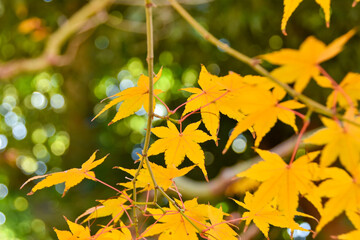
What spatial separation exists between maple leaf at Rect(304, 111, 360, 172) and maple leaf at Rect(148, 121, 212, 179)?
0.23m

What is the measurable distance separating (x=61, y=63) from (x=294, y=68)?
99.4 inches

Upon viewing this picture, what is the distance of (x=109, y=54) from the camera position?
3309 mm

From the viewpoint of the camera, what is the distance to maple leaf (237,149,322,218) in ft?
1.26

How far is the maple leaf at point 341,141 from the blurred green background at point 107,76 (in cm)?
197

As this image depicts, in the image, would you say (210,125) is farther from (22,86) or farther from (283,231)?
(22,86)

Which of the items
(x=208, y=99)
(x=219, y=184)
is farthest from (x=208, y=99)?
(x=219, y=184)

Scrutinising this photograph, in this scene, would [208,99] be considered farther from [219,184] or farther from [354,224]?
[219,184]

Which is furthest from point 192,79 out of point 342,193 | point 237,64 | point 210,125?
point 342,193

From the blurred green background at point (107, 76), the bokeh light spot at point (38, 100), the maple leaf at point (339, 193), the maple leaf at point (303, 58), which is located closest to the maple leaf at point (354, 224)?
the maple leaf at point (339, 193)

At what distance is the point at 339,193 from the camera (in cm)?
34

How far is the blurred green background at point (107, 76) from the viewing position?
2.55m

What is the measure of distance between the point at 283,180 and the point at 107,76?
127 inches

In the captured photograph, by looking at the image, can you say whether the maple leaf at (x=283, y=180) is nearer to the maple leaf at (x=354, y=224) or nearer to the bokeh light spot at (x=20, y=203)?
the maple leaf at (x=354, y=224)

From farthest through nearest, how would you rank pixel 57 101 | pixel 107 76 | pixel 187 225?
pixel 57 101
pixel 107 76
pixel 187 225
